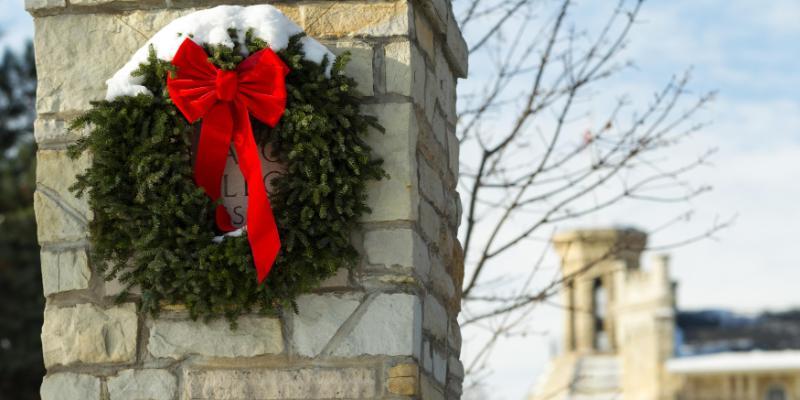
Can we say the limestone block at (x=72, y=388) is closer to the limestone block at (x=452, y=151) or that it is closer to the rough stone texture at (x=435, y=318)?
the rough stone texture at (x=435, y=318)

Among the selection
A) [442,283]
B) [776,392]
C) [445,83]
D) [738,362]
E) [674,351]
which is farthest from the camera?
[674,351]

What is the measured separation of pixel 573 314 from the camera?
4628 cm

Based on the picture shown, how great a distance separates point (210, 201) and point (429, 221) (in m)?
0.68

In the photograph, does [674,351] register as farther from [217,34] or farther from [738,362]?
[217,34]

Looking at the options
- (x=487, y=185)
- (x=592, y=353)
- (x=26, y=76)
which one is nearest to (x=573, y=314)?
(x=592, y=353)

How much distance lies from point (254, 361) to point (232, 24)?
0.91m

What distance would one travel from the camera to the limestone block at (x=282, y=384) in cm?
377

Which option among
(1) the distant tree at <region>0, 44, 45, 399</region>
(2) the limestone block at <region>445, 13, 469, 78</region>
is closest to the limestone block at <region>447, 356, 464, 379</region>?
(2) the limestone block at <region>445, 13, 469, 78</region>

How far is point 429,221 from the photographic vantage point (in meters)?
4.12

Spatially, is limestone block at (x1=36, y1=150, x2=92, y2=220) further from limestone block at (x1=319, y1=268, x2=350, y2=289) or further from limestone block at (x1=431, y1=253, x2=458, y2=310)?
limestone block at (x1=431, y1=253, x2=458, y2=310)

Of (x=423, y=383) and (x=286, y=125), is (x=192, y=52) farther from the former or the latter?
(x=423, y=383)

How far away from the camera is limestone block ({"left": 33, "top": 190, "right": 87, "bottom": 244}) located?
3.95m

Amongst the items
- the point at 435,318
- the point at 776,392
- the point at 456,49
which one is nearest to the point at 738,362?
the point at 776,392

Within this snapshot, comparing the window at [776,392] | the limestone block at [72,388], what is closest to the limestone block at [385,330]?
the limestone block at [72,388]
